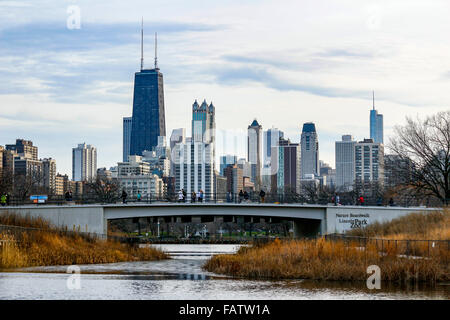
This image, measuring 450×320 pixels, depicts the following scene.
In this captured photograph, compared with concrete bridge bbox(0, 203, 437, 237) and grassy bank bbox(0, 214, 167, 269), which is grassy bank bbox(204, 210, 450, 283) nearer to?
grassy bank bbox(0, 214, 167, 269)

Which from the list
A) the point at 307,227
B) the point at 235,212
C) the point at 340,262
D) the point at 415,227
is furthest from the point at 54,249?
the point at 307,227

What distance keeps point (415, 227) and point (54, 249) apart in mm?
29510

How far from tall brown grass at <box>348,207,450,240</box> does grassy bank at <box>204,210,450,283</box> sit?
1073 centimetres

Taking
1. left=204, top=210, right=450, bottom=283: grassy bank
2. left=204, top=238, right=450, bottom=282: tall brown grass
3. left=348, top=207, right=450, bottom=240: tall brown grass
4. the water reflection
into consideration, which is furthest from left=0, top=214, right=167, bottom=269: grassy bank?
left=348, top=207, right=450, bottom=240: tall brown grass

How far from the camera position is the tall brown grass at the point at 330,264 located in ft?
134

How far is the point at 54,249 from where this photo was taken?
53219 millimetres

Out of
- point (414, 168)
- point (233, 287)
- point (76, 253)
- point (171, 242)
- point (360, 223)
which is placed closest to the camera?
point (233, 287)

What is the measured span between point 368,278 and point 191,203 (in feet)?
139

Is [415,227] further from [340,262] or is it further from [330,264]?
[330,264]

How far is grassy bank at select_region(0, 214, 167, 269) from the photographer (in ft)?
161

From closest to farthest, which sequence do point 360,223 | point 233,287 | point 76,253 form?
point 233,287, point 76,253, point 360,223
